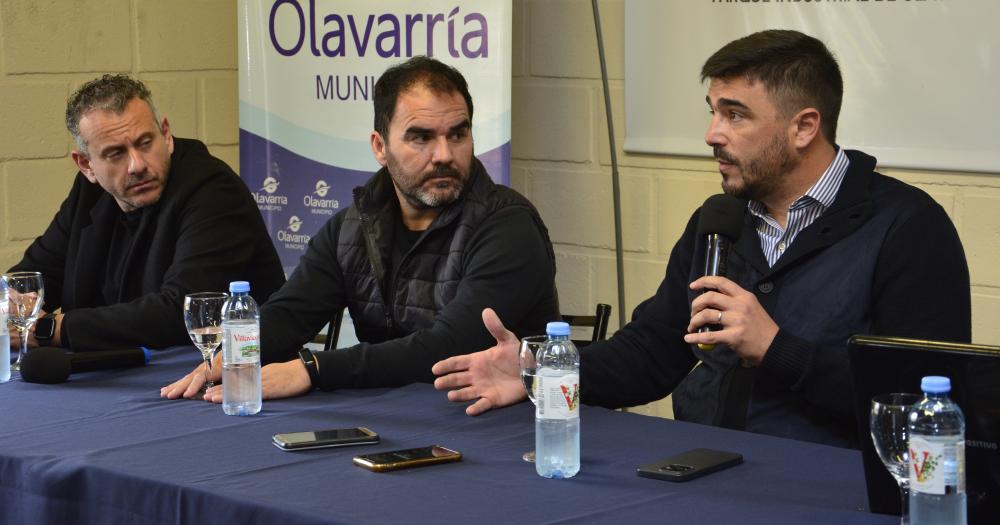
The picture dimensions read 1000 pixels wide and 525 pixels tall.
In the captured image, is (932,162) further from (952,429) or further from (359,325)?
(952,429)

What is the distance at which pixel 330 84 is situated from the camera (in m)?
3.99

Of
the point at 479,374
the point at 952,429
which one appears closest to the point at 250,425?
the point at 479,374

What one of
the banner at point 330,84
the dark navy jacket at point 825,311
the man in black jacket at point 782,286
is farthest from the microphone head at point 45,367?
the banner at point 330,84

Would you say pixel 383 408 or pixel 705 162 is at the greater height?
pixel 705 162

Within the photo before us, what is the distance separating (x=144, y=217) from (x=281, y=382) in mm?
1078

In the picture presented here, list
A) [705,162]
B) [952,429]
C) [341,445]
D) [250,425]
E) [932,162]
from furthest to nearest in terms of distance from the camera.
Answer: [705,162], [932,162], [250,425], [341,445], [952,429]

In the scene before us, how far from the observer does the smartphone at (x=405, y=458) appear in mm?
1784

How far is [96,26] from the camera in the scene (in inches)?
162

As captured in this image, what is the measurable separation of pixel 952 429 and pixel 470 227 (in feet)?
5.01

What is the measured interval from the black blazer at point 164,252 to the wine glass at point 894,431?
1.82 meters

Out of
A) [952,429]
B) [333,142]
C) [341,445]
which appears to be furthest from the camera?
[333,142]

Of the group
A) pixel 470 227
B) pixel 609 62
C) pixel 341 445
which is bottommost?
pixel 341 445

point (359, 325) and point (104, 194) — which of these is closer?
point (359, 325)

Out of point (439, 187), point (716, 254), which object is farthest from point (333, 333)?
point (716, 254)
